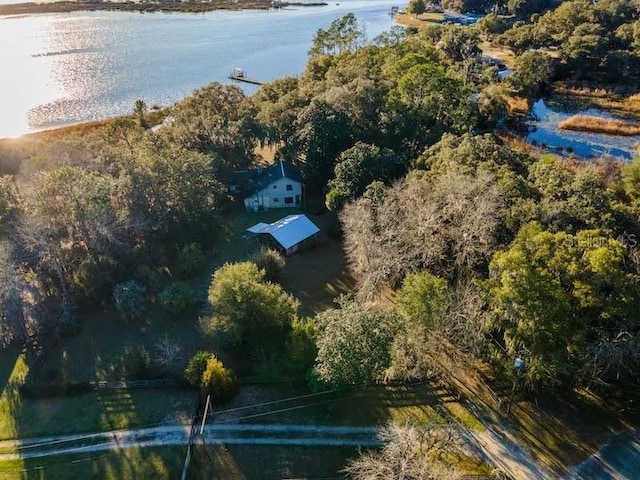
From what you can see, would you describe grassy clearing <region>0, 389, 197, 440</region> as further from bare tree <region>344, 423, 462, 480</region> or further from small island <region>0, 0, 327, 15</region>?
small island <region>0, 0, 327, 15</region>

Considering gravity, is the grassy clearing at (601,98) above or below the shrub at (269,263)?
above

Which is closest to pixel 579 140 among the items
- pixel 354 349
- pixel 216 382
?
pixel 354 349

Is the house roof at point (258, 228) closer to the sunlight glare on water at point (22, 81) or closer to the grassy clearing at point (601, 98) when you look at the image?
the sunlight glare on water at point (22, 81)

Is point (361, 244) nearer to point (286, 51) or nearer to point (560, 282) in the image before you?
point (560, 282)

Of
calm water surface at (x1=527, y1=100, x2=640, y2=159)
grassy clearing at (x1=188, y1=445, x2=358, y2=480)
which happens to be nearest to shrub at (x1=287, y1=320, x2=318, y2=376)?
grassy clearing at (x1=188, y1=445, x2=358, y2=480)

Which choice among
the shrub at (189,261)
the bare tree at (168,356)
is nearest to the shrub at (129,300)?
the bare tree at (168,356)

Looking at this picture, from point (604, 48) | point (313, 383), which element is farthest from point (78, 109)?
point (604, 48)
